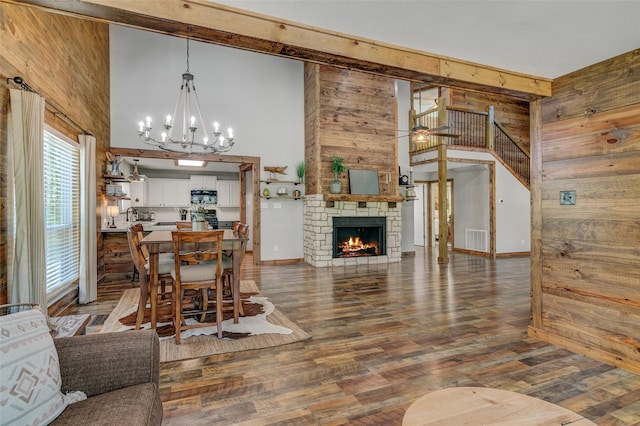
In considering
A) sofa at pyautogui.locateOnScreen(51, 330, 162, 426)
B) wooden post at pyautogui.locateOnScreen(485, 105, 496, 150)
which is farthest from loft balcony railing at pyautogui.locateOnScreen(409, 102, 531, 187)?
sofa at pyautogui.locateOnScreen(51, 330, 162, 426)

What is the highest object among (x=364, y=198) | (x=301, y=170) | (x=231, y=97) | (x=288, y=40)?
(x=231, y=97)

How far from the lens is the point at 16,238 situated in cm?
255

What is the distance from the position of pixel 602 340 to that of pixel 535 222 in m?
1.06

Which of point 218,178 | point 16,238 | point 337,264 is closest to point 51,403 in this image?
point 16,238

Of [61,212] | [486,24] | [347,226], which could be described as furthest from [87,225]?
[486,24]

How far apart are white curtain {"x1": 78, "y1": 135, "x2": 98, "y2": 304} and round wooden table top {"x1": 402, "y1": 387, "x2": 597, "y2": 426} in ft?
14.6

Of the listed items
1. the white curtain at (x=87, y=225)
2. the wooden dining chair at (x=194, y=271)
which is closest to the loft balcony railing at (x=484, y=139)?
the wooden dining chair at (x=194, y=271)

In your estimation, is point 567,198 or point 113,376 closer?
point 113,376

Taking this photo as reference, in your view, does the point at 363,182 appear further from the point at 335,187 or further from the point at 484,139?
the point at 484,139

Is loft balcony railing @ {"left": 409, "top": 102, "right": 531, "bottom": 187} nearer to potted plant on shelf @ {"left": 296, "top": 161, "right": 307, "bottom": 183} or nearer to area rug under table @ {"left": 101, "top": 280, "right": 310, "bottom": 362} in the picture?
potted plant on shelf @ {"left": 296, "top": 161, "right": 307, "bottom": 183}

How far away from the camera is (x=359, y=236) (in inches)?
293

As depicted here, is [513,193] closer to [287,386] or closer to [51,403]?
[287,386]

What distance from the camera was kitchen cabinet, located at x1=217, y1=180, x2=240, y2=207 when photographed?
9.82m

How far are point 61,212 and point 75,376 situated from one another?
334 centimetres
